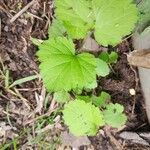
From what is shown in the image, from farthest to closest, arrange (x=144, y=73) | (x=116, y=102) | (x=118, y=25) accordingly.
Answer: (x=116, y=102) → (x=144, y=73) → (x=118, y=25)

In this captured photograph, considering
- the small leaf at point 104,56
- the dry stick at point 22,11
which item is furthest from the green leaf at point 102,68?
the dry stick at point 22,11

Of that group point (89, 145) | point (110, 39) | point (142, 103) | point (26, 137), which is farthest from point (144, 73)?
point (26, 137)

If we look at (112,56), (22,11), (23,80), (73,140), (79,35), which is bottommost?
(73,140)

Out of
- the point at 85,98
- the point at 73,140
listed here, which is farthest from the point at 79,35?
the point at 73,140

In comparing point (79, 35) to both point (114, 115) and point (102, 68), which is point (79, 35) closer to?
point (102, 68)

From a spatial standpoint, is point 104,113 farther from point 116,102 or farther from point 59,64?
point 59,64

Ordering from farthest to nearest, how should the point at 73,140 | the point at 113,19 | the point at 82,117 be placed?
1. the point at 73,140
2. the point at 82,117
3. the point at 113,19
